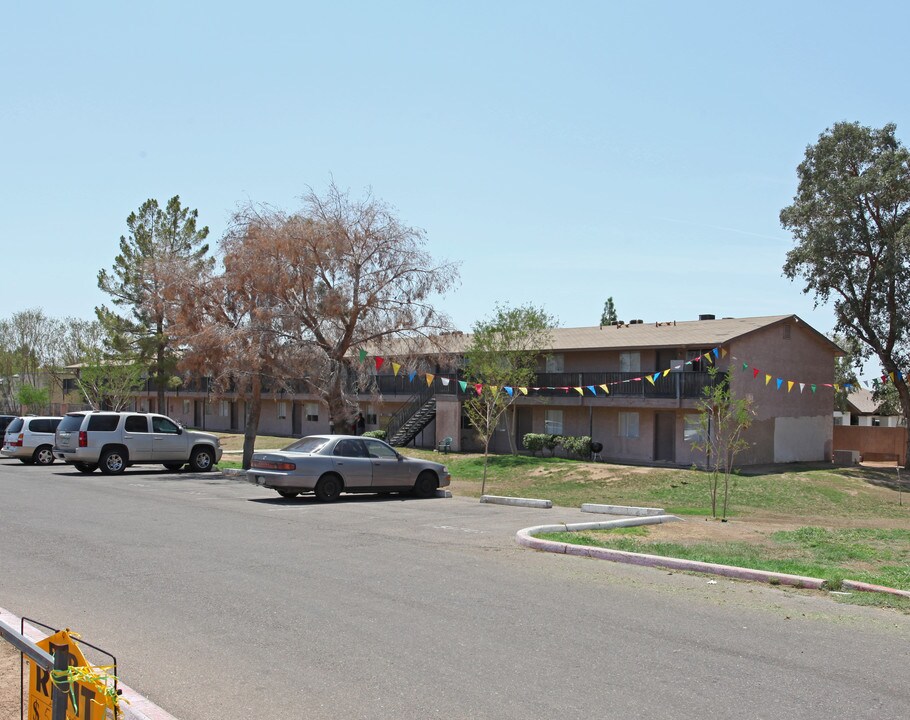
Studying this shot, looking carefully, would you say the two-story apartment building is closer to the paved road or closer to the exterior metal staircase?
the exterior metal staircase

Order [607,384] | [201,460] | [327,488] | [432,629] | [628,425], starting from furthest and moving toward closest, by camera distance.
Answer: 1. [628,425]
2. [607,384]
3. [201,460]
4. [327,488]
5. [432,629]

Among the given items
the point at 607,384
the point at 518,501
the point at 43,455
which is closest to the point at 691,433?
the point at 607,384

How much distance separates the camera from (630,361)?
37375 mm

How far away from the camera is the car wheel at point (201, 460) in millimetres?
29234

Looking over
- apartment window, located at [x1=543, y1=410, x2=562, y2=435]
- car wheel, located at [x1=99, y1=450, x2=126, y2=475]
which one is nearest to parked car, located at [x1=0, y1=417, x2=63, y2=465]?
car wheel, located at [x1=99, y1=450, x2=126, y2=475]

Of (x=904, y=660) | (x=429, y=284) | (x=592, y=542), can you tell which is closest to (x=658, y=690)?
(x=904, y=660)

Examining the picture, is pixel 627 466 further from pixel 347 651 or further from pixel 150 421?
pixel 347 651

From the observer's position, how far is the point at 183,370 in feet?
105

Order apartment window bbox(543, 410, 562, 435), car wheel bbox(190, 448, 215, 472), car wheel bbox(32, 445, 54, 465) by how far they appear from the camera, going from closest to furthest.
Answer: car wheel bbox(190, 448, 215, 472) < car wheel bbox(32, 445, 54, 465) < apartment window bbox(543, 410, 562, 435)

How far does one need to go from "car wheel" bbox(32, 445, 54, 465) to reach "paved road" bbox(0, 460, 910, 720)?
1983 centimetres

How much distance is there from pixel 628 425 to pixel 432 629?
30628mm

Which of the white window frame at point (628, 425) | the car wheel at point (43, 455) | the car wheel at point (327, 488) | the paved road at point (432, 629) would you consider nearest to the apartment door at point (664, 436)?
the white window frame at point (628, 425)

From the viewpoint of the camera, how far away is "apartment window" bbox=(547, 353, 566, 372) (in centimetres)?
A: 3981

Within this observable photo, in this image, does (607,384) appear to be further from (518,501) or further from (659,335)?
(518,501)
